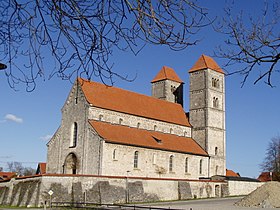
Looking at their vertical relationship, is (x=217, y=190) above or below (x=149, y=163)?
below

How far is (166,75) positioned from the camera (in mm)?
59344

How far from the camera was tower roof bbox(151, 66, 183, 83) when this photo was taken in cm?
5941

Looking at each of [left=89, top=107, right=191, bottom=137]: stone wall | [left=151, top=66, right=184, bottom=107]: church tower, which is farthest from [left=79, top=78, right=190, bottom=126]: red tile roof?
[left=151, top=66, right=184, bottom=107]: church tower

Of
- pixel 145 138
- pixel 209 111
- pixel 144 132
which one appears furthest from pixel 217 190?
pixel 209 111

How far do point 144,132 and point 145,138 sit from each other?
157 centimetres

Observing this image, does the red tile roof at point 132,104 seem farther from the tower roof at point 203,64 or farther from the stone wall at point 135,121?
the tower roof at point 203,64

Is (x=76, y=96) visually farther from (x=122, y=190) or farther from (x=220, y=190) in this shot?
(x=220, y=190)

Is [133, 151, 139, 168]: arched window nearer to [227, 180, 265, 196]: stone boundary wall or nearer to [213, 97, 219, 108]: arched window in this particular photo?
[227, 180, 265, 196]: stone boundary wall

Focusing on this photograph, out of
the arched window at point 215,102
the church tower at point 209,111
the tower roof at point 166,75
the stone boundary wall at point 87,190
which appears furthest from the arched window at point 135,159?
the tower roof at point 166,75

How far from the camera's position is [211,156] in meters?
51.5

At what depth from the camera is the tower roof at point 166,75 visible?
59406mm

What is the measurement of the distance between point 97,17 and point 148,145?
38.6 m

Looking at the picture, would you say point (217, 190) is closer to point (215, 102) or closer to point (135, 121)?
point (135, 121)

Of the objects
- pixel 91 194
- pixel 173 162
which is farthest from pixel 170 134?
pixel 91 194
